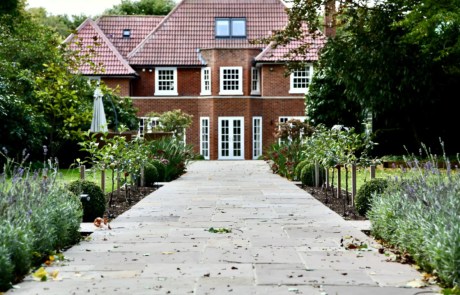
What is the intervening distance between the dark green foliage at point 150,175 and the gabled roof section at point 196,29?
728 inches

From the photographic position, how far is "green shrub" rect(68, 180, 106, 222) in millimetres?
7785

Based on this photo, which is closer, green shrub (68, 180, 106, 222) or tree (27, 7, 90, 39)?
green shrub (68, 180, 106, 222)

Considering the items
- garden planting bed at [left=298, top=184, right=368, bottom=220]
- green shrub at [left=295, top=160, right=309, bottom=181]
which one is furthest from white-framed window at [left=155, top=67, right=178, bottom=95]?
garden planting bed at [left=298, top=184, right=368, bottom=220]

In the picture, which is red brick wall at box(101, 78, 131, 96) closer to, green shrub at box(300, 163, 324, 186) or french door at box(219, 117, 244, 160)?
french door at box(219, 117, 244, 160)

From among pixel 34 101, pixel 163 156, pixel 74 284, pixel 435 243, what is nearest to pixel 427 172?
pixel 435 243

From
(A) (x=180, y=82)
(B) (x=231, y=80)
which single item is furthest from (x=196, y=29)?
(B) (x=231, y=80)

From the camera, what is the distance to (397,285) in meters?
4.54

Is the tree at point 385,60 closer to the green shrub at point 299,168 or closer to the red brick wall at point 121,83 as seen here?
the green shrub at point 299,168

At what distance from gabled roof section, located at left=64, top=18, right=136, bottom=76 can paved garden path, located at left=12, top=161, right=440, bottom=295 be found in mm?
22041

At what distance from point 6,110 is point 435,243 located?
14515mm

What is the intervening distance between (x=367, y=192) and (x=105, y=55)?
2507 cm

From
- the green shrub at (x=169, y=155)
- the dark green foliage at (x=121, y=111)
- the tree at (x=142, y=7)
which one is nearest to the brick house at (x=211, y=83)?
the dark green foliage at (x=121, y=111)

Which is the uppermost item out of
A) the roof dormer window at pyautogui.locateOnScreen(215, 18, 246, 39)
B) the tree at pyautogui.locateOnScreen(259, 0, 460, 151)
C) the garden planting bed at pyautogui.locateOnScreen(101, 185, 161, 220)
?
the roof dormer window at pyautogui.locateOnScreen(215, 18, 246, 39)

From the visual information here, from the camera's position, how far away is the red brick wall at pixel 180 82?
31.5m
